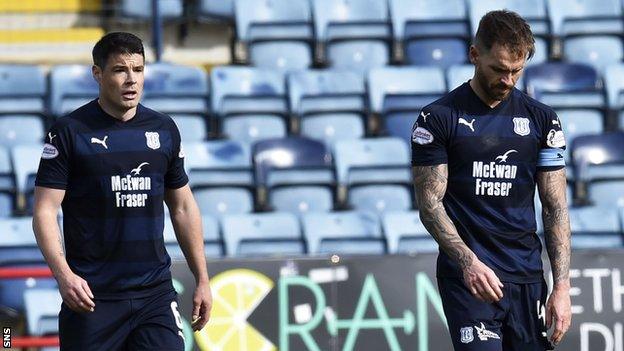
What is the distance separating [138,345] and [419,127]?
1.50 meters

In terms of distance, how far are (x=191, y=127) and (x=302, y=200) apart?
1.41 meters

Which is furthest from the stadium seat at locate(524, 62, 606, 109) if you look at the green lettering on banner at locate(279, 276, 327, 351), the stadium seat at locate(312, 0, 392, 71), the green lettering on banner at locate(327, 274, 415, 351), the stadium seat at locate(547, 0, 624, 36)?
the green lettering on banner at locate(279, 276, 327, 351)

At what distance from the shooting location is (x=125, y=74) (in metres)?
5.55

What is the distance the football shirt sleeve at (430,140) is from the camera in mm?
5355

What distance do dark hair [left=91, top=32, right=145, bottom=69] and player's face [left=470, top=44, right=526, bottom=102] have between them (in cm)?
143

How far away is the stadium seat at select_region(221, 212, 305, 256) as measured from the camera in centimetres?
969

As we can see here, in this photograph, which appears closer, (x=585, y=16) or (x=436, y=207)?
(x=436, y=207)

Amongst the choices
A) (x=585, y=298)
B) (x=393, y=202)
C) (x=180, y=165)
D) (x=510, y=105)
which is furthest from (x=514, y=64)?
(x=393, y=202)

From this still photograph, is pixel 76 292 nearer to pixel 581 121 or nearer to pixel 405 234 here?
pixel 405 234

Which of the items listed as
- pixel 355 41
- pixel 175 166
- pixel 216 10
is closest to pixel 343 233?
pixel 355 41

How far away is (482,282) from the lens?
16.8ft

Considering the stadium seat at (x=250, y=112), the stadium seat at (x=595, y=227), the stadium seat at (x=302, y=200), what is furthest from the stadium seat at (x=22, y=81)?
the stadium seat at (x=595, y=227)

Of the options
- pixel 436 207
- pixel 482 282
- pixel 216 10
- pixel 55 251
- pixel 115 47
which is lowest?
pixel 482 282

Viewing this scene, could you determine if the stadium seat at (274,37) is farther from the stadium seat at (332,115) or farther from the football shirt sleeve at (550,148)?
the football shirt sleeve at (550,148)
